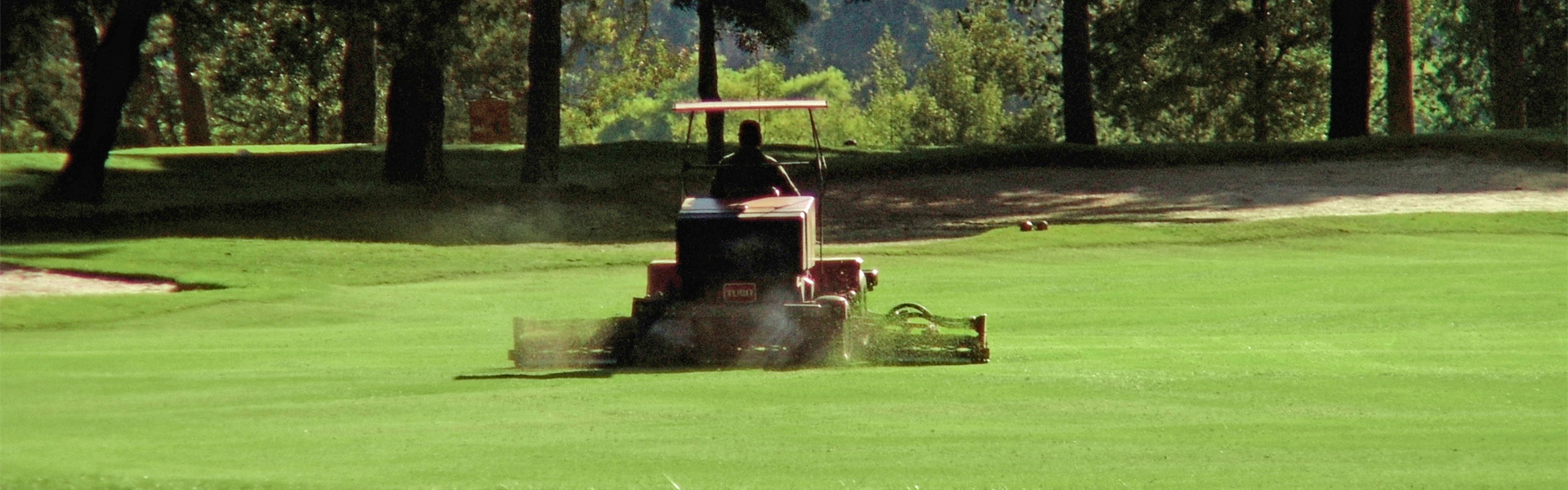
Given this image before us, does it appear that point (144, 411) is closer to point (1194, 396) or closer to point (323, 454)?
point (323, 454)

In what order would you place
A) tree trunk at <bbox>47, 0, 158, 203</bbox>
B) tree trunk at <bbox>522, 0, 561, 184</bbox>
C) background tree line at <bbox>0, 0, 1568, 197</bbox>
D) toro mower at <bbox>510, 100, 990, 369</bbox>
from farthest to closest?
tree trunk at <bbox>522, 0, 561, 184</bbox>
background tree line at <bbox>0, 0, 1568, 197</bbox>
tree trunk at <bbox>47, 0, 158, 203</bbox>
toro mower at <bbox>510, 100, 990, 369</bbox>

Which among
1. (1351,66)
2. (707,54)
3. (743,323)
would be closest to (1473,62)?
(1351,66)

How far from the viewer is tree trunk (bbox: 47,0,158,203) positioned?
30.2 meters

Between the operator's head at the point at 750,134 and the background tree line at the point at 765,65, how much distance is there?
853 centimetres

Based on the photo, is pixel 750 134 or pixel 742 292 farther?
pixel 750 134

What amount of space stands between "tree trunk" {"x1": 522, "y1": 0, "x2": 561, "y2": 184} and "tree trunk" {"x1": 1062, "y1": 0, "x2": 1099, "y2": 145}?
14061mm

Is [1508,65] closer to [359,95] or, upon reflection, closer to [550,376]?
[359,95]

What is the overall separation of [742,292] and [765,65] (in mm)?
100879

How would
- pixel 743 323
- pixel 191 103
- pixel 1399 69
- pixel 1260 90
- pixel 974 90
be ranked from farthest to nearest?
pixel 974 90 < pixel 1260 90 < pixel 191 103 < pixel 1399 69 < pixel 743 323

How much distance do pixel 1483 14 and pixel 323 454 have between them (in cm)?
6257

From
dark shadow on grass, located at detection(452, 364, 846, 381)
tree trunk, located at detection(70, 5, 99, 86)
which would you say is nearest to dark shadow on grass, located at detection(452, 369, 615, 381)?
dark shadow on grass, located at detection(452, 364, 846, 381)

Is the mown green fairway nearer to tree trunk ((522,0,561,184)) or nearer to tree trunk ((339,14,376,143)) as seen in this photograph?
tree trunk ((522,0,561,184))

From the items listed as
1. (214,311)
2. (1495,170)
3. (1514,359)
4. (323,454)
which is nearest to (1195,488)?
(323,454)

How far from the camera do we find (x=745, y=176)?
49.2 feet
